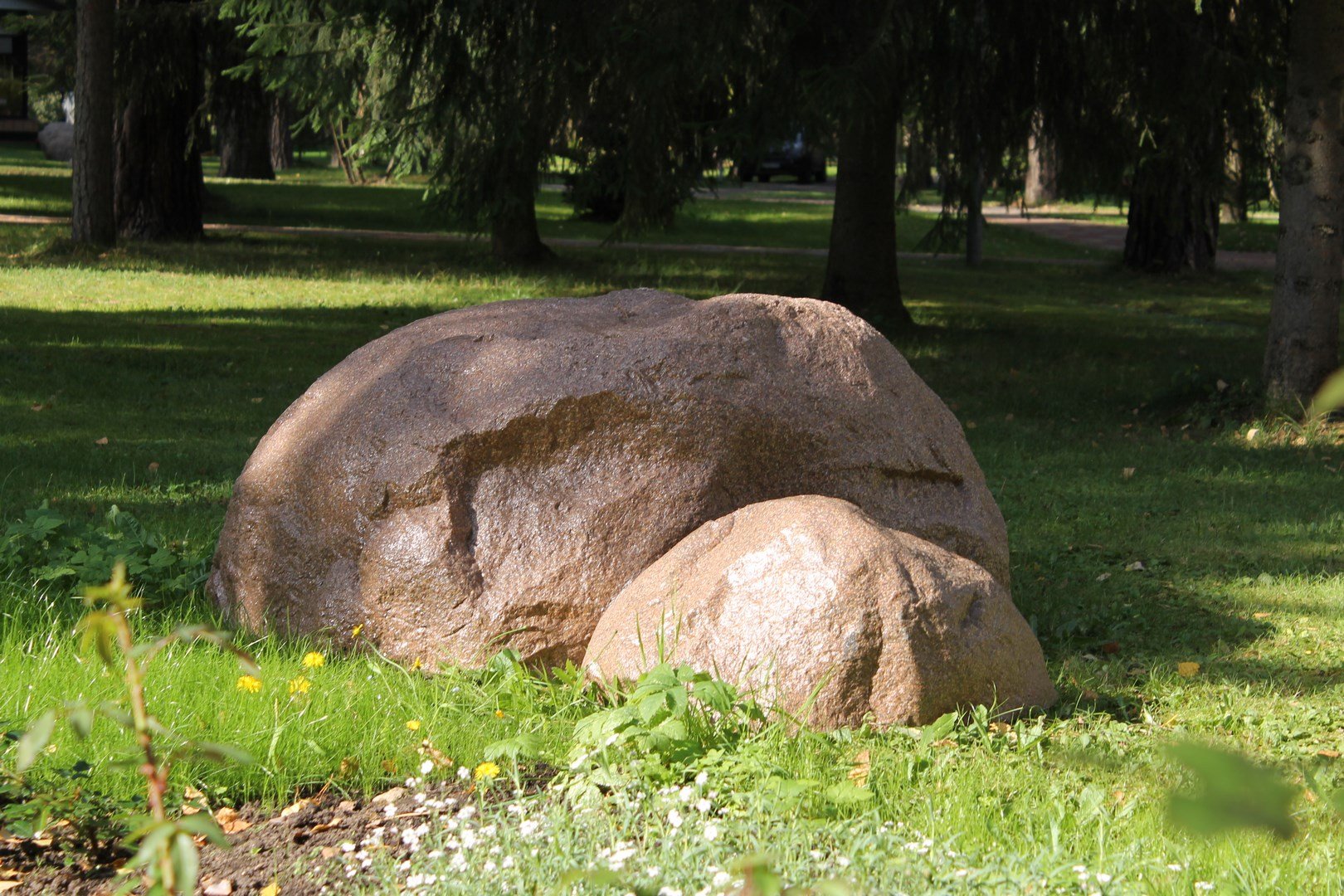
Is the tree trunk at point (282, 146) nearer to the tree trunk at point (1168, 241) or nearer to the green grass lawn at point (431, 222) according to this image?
the green grass lawn at point (431, 222)

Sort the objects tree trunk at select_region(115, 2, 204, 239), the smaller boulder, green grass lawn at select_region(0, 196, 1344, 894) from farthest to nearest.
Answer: the smaller boulder → tree trunk at select_region(115, 2, 204, 239) → green grass lawn at select_region(0, 196, 1344, 894)

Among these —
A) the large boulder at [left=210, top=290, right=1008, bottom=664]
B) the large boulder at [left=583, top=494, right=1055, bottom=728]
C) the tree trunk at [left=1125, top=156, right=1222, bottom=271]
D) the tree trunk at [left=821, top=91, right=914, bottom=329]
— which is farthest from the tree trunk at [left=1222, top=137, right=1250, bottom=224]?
the large boulder at [left=583, top=494, right=1055, bottom=728]

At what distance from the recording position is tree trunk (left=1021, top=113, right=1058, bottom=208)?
40.7ft

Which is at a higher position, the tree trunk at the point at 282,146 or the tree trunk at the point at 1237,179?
the tree trunk at the point at 282,146

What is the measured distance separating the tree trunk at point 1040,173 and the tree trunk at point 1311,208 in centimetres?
333

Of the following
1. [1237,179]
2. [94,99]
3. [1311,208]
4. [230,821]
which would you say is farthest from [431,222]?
[230,821]

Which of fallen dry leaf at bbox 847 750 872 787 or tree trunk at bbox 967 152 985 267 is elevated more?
tree trunk at bbox 967 152 985 267

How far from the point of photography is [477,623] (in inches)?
169

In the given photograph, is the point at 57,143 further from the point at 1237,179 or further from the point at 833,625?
the point at 833,625

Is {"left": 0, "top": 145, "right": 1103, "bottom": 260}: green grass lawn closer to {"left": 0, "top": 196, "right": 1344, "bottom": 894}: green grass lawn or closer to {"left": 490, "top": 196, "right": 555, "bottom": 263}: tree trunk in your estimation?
{"left": 490, "top": 196, "right": 555, "bottom": 263}: tree trunk

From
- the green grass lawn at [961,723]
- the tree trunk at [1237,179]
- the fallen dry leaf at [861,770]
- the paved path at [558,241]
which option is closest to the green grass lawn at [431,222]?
the paved path at [558,241]

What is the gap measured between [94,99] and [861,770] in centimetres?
1541

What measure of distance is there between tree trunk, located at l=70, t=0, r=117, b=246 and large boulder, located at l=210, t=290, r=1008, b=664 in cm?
1308

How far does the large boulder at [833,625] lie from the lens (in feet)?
12.4
